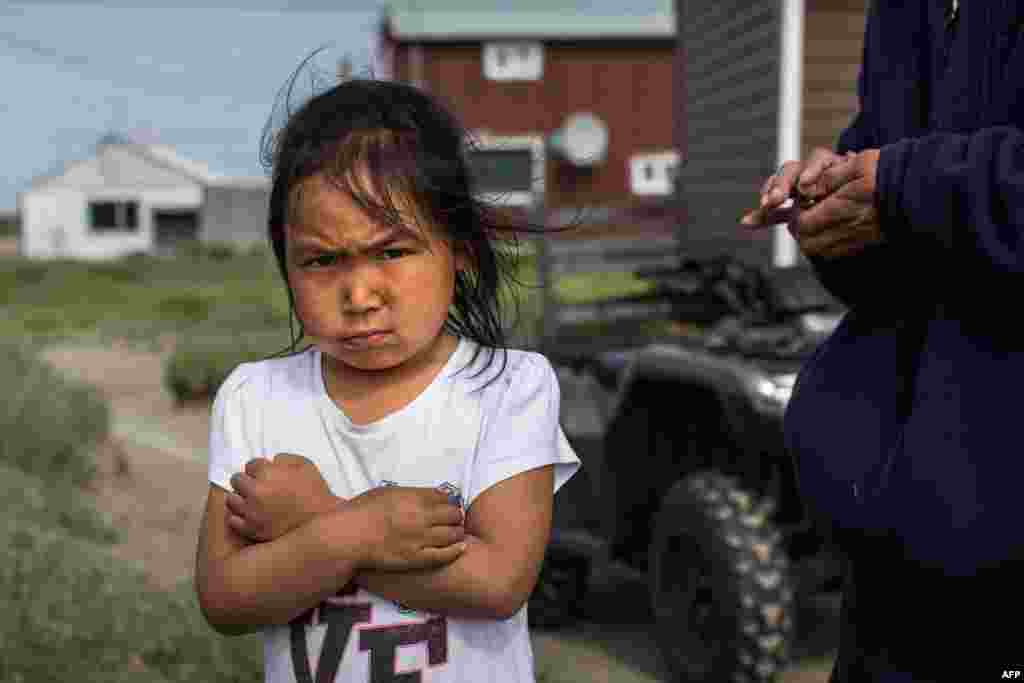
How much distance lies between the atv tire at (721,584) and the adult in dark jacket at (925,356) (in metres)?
1.81

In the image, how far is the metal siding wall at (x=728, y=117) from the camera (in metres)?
8.65

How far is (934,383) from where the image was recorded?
1372mm

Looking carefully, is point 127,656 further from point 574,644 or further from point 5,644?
point 574,644

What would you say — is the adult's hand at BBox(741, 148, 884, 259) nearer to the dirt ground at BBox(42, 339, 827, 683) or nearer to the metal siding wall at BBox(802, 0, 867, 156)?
the dirt ground at BBox(42, 339, 827, 683)

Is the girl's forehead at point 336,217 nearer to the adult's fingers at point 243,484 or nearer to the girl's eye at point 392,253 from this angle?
the girl's eye at point 392,253

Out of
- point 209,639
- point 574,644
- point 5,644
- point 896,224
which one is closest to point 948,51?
point 896,224

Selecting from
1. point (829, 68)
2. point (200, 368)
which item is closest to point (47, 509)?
point (829, 68)

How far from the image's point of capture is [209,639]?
361cm

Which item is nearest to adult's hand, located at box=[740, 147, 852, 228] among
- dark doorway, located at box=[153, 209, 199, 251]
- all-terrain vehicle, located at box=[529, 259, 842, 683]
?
all-terrain vehicle, located at box=[529, 259, 842, 683]

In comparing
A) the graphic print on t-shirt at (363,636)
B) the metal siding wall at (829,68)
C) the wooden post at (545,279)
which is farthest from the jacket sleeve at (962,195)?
the metal siding wall at (829,68)

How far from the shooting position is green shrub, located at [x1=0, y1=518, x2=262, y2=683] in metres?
3.46

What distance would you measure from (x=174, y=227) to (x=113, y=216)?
2.29m

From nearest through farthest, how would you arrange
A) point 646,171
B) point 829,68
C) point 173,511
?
point 173,511, point 829,68, point 646,171

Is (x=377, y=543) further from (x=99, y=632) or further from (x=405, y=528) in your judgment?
(x=99, y=632)
